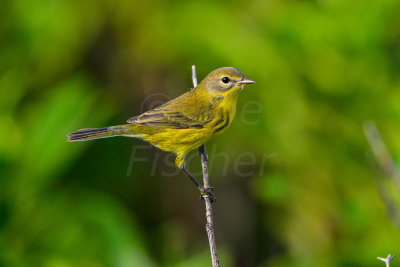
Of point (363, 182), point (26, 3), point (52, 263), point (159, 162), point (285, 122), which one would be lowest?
point (52, 263)

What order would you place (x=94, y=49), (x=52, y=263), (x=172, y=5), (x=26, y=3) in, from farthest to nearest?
(x=94, y=49) → (x=172, y=5) → (x=26, y=3) → (x=52, y=263)

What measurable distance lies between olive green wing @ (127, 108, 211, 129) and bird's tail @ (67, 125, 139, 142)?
0.19m

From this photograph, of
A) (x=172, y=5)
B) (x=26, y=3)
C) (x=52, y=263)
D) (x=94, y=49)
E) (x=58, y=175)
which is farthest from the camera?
(x=94, y=49)

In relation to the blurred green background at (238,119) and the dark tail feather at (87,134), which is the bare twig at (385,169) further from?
the dark tail feather at (87,134)

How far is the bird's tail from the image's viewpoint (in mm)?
3803

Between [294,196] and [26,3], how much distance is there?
2.65 m

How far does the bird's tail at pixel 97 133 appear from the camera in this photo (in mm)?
3803

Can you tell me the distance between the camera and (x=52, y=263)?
365 cm

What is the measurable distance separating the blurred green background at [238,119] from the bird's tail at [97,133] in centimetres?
19

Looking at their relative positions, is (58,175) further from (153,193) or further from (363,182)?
(363,182)

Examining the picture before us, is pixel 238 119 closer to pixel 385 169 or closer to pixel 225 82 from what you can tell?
pixel 225 82

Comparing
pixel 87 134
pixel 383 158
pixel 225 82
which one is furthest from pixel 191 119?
pixel 383 158

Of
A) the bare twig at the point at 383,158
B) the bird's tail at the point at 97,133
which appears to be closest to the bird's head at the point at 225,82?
the bird's tail at the point at 97,133

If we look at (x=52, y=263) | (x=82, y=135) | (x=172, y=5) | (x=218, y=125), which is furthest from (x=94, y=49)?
(x=52, y=263)
